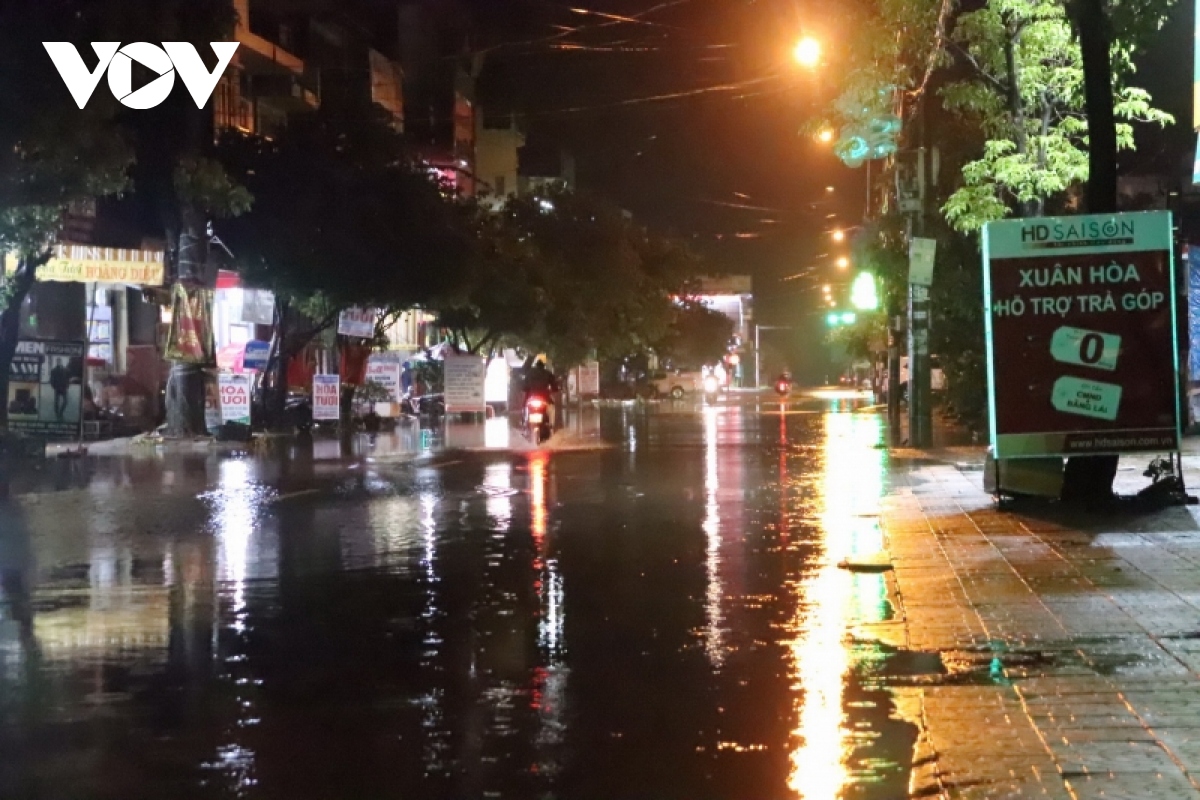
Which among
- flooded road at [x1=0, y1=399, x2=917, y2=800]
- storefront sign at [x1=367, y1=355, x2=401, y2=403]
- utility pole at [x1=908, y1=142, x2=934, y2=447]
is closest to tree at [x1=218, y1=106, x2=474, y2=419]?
storefront sign at [x1=367, y1=355, x2=401, y2=403]

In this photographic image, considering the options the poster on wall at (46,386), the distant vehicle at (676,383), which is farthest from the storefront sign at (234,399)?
the distant vehicle at (676,383)

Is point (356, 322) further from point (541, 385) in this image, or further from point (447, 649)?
point (447, 649)

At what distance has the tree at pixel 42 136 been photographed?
18734 mm

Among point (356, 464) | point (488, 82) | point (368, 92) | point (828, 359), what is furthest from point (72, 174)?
point (828, 359)

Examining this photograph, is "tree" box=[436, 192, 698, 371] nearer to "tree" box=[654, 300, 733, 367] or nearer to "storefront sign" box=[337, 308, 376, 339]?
"storefront sign" box=[337, 308, 376, 339]

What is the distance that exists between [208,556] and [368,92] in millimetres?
42335

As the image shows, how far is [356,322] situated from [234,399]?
6605mm

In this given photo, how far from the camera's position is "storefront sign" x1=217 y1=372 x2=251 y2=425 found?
3150 cm

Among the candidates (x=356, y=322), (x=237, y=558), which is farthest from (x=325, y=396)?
(x=237, y=558)

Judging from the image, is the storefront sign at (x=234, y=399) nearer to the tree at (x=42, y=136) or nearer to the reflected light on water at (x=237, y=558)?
the reflected light on water at (x=237, y=558)

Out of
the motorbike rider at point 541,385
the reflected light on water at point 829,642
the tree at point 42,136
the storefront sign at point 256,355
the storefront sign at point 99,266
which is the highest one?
the tree at point 42,136

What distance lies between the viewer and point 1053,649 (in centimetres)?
859

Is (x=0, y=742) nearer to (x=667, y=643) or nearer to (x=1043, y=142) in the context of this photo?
(x=667, y=643)

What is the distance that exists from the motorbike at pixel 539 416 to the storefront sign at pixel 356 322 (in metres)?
6.94
